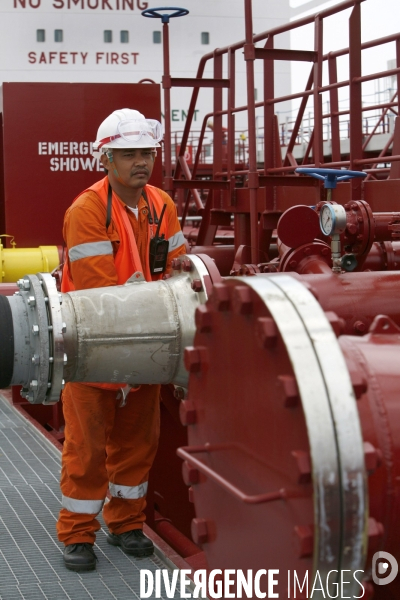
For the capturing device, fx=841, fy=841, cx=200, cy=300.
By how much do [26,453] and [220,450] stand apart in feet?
11.1

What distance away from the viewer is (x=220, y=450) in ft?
5.87

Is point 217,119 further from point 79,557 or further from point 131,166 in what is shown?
point 79,557

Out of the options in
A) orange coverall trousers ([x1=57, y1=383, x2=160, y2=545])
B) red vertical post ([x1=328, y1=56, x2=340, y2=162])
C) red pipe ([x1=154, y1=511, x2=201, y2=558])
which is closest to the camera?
orange coverall trousers ([x1=57, y1=383, x2=160, y2=545])

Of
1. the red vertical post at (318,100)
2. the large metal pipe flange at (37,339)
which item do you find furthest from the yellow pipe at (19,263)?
the large metal pipe flange at (37,339)

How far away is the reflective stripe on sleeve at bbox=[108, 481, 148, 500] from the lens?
3.63 meters

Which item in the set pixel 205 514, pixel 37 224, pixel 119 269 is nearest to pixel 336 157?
pixel 37 224

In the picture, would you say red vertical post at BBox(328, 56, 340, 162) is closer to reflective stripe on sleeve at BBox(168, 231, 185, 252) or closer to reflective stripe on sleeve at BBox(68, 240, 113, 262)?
reflective stripe on sleeve at BBox(168, 231, 185, 252)

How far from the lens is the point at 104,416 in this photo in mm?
3484

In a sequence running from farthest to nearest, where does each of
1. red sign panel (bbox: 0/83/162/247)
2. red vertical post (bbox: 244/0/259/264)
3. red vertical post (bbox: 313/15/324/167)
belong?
red sign panel (bbox: 0/83/162/247), red vertical post (bbox: 313/15/324/167), red vertical post (bbox: 244/0/259/264)

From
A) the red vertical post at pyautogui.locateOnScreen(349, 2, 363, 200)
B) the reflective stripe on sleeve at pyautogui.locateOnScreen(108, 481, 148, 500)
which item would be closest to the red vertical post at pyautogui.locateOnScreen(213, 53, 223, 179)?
the red vertical post at pyautogui.locateOnScreen(349, 2, 363, 200)

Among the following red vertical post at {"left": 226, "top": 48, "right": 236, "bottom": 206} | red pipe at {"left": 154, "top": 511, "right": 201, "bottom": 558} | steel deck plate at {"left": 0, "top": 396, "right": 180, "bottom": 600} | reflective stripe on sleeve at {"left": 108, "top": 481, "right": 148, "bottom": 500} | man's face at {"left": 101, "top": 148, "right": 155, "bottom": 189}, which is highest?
red vertical post at {"left": 226, "top": 48, "right": 236, "bottom": 206}

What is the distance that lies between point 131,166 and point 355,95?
10.6ft

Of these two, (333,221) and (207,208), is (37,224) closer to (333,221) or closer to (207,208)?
(207,208)

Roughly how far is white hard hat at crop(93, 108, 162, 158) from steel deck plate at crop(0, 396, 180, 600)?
1.71 metres
